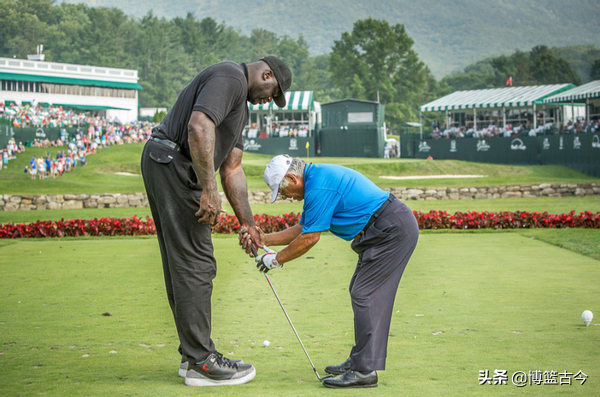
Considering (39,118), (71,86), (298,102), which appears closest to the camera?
(39,118)

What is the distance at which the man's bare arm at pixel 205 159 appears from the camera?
516 cm

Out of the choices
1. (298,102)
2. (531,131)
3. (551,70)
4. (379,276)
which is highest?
(551,70)

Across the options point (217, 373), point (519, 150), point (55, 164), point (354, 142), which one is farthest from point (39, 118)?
point (217, 373)

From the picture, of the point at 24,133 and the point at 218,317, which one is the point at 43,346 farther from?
the point at 24,133

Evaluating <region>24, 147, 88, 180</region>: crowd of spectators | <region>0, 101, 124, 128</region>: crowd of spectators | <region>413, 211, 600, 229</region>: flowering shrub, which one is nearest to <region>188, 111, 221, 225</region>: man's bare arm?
<region>413, 211, 600, 229</region>: flowering shrub

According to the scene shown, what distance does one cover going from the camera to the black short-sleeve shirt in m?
5.23

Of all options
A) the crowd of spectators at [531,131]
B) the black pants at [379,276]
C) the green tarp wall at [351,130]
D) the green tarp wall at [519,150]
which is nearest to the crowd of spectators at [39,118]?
the green tarp wall at [351,130]

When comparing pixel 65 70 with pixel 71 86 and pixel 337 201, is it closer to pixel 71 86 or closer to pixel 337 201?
pixel 71 86

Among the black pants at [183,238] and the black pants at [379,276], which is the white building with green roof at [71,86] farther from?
the black pants at [379,276]

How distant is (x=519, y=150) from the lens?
48250 millimetres

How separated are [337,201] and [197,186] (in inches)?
44.0

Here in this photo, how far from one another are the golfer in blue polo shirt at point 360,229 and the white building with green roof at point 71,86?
8227 centimetres

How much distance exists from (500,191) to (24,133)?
37461 mm

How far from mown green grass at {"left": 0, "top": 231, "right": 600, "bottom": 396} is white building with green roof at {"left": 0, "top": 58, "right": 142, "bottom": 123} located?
3055 inches
